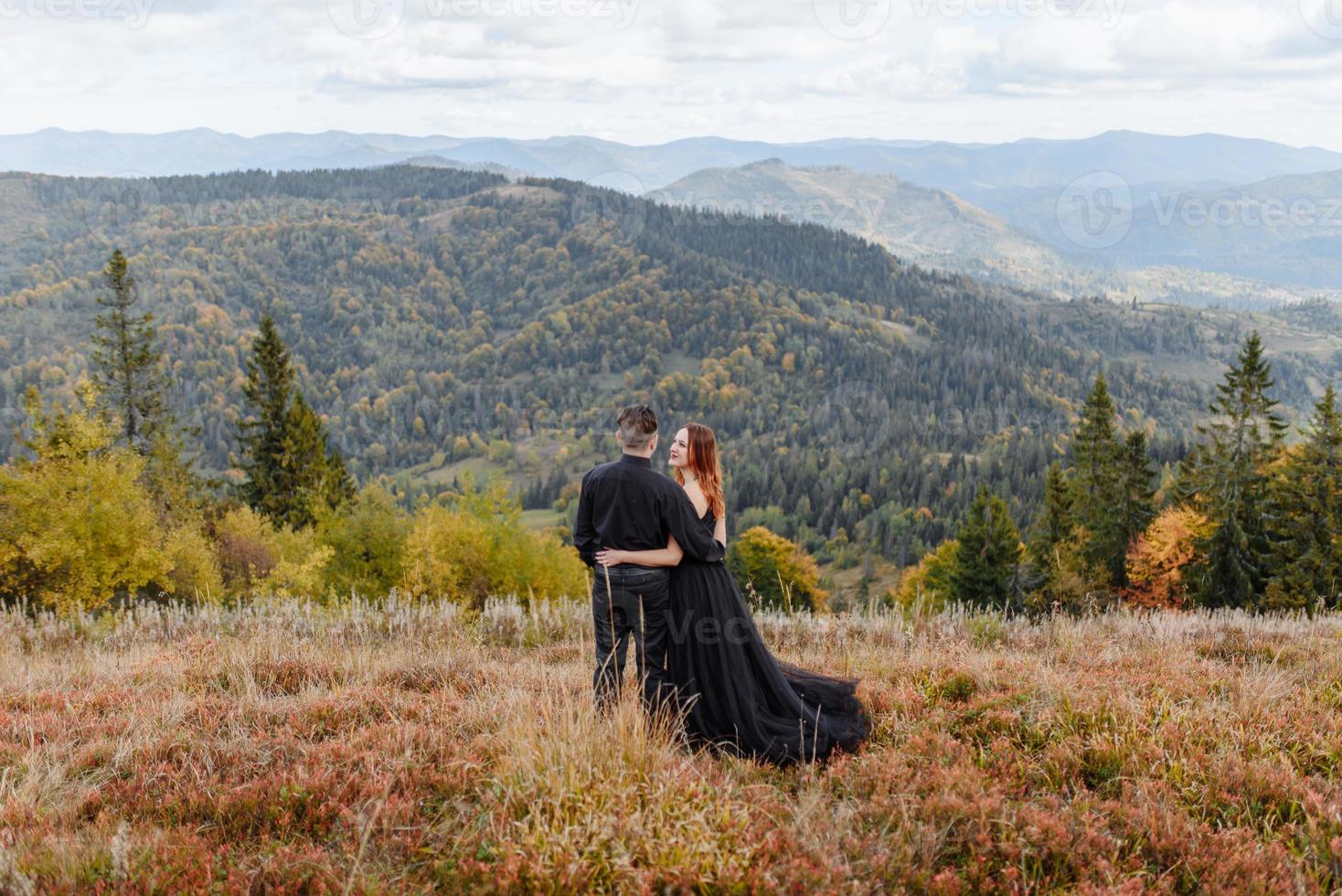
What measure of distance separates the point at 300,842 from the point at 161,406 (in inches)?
1895

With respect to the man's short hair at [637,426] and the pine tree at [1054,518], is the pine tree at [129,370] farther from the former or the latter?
the pine tree at [1054,518]

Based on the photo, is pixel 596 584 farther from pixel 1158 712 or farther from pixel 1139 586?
pixel 1139 586

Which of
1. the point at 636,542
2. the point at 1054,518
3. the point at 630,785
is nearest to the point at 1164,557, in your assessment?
the point at 1054,518

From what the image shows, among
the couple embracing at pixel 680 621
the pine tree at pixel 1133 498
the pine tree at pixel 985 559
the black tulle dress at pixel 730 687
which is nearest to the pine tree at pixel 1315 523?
the pine tree at pixel 1133 498

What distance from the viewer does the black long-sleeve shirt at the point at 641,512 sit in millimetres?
6020

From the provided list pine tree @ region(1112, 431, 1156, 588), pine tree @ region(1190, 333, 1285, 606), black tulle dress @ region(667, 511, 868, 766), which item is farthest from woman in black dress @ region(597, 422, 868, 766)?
pine tree @ region(1112, 431, 1156, 588)

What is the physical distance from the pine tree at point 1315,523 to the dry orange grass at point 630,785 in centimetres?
3693

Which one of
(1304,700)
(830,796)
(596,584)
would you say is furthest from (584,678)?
(1304,700)

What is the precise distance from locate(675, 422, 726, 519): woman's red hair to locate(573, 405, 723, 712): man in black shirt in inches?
11.4

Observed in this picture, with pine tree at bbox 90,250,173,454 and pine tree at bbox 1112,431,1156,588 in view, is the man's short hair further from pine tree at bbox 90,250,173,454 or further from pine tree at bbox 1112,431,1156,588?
pine tree at bbox 1112,431,1156,588

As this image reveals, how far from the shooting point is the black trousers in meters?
6.16

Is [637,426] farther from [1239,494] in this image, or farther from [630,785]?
[1239,494]

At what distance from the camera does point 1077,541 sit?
52875 mm

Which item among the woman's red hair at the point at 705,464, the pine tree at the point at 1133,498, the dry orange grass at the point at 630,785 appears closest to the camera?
the dry orange grass at the point at 630,785
